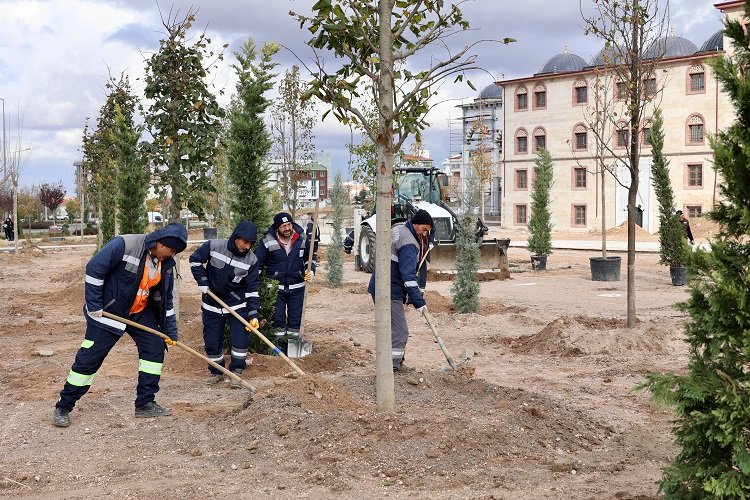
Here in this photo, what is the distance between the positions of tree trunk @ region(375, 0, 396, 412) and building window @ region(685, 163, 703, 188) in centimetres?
4217

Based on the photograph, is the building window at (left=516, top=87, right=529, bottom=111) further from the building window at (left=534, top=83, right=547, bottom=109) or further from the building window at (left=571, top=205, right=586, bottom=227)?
the building window at (left=571, top=205, right=586, bottom=227)

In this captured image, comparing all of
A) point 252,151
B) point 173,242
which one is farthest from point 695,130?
point 173,242

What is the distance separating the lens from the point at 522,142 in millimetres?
52406

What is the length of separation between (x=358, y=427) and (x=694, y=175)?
143 ft

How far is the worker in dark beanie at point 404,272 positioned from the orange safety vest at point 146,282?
7.31 ft

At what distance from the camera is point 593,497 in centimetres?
469

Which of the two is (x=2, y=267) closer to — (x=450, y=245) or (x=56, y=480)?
(x=450, y=245)

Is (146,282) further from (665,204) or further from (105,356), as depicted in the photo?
(665,204)

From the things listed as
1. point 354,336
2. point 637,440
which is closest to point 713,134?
point 637,440

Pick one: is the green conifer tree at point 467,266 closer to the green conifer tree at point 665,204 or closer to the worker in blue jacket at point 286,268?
the worker in blue jacket at point 286,268

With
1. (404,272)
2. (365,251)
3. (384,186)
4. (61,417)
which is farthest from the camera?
(365,251)

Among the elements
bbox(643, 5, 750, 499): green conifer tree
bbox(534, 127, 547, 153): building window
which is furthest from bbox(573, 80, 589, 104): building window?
bbox(643, 5, 750, 499): green conifer tree

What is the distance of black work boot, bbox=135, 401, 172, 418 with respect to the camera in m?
6.96

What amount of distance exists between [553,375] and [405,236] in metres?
Answer: 2.44
